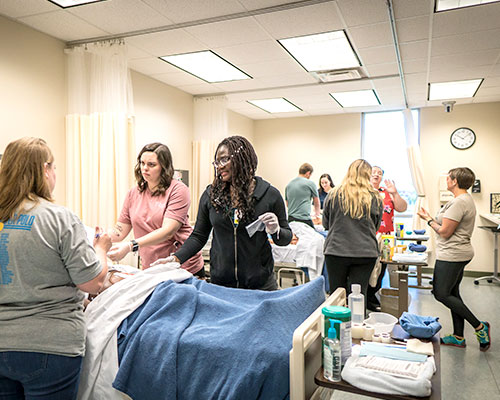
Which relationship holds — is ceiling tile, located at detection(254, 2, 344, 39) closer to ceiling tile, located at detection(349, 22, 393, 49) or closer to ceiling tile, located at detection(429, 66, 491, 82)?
ceiling tile, located at detection(349, 22, 393, 49)

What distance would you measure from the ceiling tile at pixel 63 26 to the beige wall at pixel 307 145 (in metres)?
4.33

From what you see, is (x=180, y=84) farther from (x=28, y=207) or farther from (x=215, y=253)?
(x=28, y=207)

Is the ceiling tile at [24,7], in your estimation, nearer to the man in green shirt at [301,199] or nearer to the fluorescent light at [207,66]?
the fluorescent light at [207,66]

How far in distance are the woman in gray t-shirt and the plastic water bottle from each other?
171 centimetres

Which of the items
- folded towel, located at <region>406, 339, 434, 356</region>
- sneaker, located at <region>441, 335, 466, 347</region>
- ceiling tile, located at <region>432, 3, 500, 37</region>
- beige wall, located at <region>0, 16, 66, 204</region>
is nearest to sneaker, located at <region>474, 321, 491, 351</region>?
sneaker, located at <region>441, 335, 466, 347</region>

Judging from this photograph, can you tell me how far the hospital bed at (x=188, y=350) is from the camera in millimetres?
1361

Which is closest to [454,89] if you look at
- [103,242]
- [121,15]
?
[121,15]

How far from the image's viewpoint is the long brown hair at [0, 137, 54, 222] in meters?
1.31

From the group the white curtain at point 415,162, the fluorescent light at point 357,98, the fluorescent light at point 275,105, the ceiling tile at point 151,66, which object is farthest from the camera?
the white curtain at point 415,162

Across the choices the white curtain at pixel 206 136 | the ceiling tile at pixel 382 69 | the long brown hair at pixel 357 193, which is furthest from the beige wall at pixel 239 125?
the long brown hair at pixel 357 193

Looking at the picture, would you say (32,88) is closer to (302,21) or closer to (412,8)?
(302,21)

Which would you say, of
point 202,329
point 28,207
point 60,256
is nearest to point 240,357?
point 202,329

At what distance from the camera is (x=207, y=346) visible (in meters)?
1.48

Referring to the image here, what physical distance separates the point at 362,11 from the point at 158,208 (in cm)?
199
